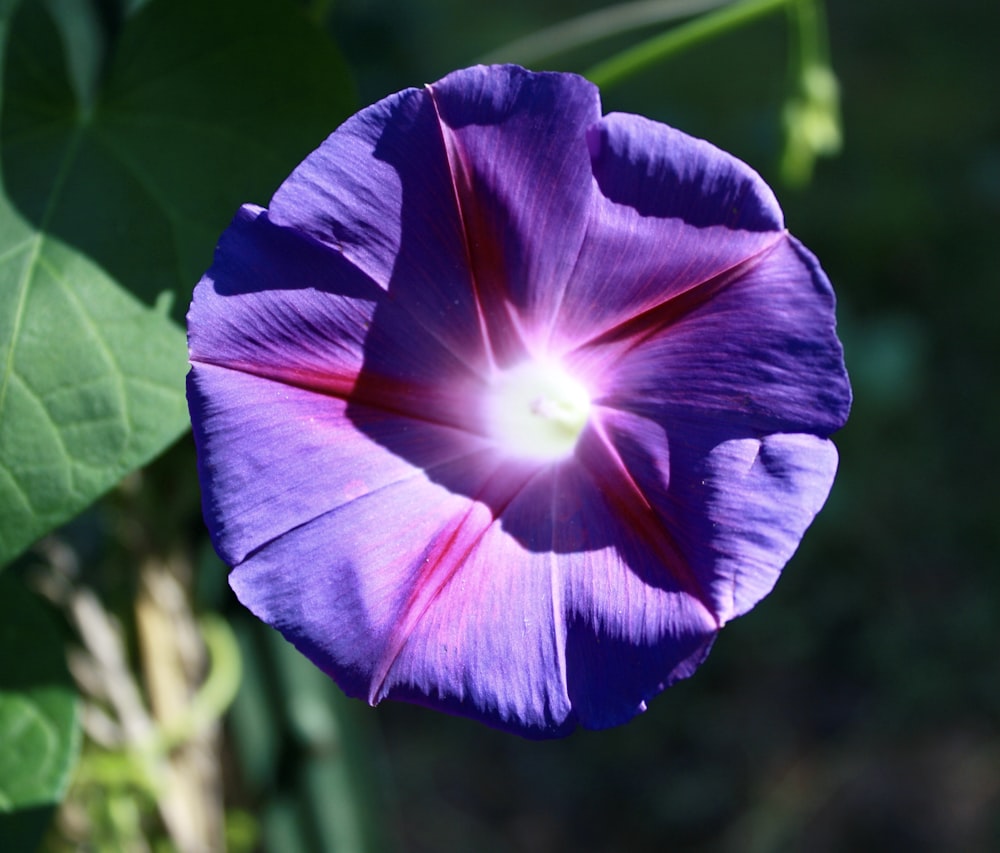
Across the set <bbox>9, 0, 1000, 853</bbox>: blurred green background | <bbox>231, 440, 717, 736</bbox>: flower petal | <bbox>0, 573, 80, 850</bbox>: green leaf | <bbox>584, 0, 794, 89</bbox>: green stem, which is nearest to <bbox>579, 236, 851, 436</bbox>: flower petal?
<bbox>231, 440, 717, 736</bbox>: flower petal

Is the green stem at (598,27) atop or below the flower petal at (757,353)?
atop

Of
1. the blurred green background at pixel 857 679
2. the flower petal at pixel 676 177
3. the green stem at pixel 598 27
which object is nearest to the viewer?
the flower petal at pixel 676 177

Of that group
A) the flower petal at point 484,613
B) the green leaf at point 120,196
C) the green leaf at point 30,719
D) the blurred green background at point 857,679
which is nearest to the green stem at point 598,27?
the green leaf at point 120,196

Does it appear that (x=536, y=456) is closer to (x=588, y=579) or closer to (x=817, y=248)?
(x=588, y=579)

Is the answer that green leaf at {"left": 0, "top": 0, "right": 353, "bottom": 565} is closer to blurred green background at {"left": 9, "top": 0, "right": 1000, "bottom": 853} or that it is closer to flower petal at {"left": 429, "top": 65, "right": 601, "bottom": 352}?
flower petal at {"left": 429, "top": 65, "right": 601, "bottom": 352}

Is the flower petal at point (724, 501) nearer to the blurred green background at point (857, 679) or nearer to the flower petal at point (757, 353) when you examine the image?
the flower petal at point (757, 353)

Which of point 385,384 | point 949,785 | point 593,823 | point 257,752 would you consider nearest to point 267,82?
point 385,384
